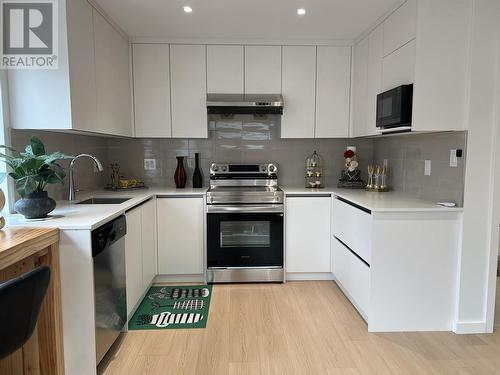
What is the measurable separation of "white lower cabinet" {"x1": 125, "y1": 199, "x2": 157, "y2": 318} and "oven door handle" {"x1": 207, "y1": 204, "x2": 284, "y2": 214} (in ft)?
1.77

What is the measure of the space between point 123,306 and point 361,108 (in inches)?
102

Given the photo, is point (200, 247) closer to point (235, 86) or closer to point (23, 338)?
point (235, 86)

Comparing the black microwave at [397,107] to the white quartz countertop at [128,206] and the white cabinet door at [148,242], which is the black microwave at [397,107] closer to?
the white quartz countertop at [128,206]

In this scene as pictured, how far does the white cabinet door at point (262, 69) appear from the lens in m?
3.41

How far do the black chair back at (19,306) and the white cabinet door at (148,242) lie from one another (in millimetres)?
1668

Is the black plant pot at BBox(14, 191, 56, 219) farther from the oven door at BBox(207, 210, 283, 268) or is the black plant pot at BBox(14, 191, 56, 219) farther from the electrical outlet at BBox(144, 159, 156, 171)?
the electrical outlet at BBox(144, 159, 156, 171)

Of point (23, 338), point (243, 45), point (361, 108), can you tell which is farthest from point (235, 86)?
point (23, 338)

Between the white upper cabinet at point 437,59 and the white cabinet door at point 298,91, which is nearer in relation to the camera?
the white upper cabinet at point 437,59

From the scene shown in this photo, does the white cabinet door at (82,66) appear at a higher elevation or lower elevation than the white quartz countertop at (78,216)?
higher

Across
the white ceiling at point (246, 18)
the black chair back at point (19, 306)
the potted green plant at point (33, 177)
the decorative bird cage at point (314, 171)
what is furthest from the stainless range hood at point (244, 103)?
the black chair back at point (19, 306)

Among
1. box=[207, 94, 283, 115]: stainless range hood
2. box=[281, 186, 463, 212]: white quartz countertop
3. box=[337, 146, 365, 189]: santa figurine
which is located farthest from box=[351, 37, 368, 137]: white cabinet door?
box=[207, 94, 283, 115]: stainless range hood

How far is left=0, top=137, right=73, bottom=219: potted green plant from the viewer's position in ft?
5.92

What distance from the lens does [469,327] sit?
2416mm

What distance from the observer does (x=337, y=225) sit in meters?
3.18
